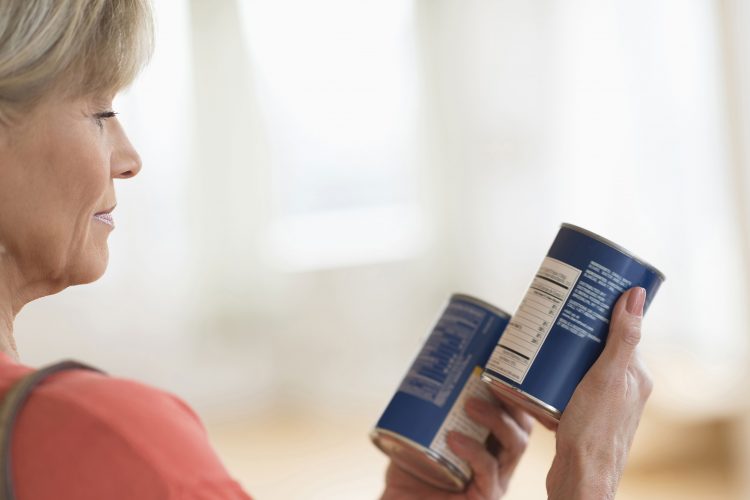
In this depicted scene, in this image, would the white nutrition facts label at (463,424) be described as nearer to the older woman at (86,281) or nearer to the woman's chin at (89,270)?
the older woman at (86,281)

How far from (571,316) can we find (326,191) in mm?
3233

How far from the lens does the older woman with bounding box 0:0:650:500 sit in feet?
1.86

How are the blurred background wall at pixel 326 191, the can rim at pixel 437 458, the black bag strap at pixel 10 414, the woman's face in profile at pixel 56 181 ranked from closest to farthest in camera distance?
the black bag strap at pixel 10 414 < the woman's face in profile at pixel 56 181 < the can rim at pixel 437 458 < the blurred background wall at pixel 326 191

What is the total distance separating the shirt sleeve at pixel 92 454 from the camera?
564 millimetres

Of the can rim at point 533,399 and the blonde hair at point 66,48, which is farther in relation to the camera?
the can rim at point 533,399

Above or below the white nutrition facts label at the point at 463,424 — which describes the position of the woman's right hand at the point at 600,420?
above

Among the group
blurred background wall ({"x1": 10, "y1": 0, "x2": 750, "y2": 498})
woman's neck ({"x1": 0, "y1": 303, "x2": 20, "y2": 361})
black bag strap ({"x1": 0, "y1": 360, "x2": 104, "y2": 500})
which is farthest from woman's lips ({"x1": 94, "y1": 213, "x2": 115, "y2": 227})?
blurred background wall ({"x1": 10, "y1": 0, "x2": 750, "y2": 498})

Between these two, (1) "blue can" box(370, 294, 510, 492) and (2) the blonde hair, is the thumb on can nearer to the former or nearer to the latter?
(1) "blue can" box(370, 294, 510, 492)

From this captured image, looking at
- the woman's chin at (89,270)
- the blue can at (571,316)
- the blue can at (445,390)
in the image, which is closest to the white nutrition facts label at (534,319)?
the blue can at (571,316)

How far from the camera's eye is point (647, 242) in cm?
317

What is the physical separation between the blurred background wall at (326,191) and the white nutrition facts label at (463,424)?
2.39 meters

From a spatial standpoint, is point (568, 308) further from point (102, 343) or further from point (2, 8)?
point (102, 343)

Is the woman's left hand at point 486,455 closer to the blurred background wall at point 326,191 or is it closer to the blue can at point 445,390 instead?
the blue can at point 445,390

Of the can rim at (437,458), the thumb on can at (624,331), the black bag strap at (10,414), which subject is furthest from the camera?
the can rim at (437,458)
